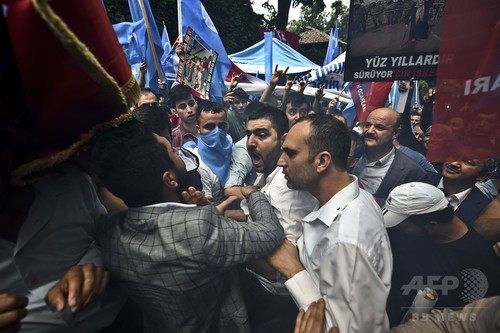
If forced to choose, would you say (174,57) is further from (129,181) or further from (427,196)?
(427,196)

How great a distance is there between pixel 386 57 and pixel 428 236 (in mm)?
898

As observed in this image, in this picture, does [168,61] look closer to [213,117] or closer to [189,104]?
[189,104]

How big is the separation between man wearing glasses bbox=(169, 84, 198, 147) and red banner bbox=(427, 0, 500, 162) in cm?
122

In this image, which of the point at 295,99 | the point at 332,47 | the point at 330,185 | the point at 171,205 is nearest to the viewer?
the point at 171,205

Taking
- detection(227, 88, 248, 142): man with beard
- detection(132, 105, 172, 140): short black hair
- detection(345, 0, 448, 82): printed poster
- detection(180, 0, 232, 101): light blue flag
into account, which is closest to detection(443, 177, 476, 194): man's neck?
detection(345, 0, 448, 82): printed poster

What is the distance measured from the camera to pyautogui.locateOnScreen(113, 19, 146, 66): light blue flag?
2111 millimetres

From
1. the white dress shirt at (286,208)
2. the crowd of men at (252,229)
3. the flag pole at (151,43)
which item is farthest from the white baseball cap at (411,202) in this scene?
the flag pole at (151,43)

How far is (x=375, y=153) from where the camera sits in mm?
1949

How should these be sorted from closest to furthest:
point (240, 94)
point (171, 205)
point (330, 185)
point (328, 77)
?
point (171, 205) < point (330, 185) < point (240, 94) < point (328, 77)

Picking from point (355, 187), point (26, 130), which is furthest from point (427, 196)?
point (26, 130)

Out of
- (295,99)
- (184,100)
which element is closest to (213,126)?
(184,100)

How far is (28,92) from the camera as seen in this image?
43.8 inches

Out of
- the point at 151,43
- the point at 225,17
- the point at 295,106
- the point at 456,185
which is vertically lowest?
the point at 456,185

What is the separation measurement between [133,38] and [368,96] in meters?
1.38
